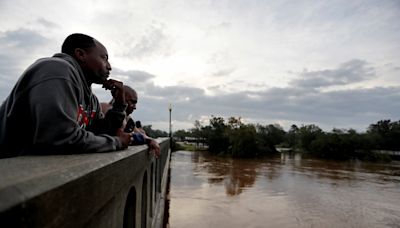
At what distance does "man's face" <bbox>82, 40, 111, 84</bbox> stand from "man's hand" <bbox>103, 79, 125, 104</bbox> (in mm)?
173

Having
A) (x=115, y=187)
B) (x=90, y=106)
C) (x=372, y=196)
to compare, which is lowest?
(x=372, y=196)

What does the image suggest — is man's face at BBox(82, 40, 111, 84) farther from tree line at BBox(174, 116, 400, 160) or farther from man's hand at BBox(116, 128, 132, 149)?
tree line at BBox(174, 116, 400, 160)

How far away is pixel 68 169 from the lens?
1.06 meters

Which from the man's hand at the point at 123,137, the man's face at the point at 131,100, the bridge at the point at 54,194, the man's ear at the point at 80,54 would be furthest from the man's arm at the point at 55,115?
the man's face at the point at 131,100

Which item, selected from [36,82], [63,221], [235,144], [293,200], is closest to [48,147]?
[36,82]

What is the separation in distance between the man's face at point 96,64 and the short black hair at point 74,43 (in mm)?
43

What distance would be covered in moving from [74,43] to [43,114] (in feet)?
2.65

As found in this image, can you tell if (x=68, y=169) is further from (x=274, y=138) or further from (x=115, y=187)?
(x=274, y=138)

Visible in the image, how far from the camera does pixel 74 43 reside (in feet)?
7.25

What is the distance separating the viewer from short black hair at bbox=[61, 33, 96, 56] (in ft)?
7.23

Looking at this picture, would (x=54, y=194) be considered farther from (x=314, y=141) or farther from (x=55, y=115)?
(x=314, y=141)

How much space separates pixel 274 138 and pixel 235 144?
15.4m

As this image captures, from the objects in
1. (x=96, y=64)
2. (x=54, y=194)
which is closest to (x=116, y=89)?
(x=96, y=64)

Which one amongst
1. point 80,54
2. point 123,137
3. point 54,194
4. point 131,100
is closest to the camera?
point 54,194
